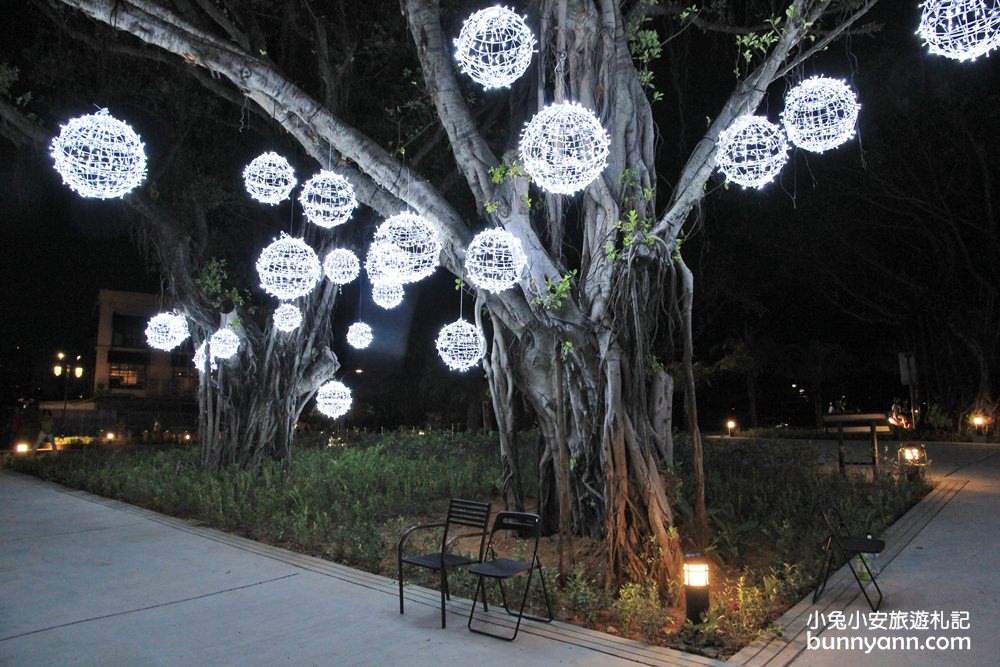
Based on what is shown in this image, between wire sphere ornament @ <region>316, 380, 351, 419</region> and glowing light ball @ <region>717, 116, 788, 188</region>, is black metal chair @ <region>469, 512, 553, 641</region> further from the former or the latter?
wire sphere ornament @ <region>316, 380, 351, 419</region>

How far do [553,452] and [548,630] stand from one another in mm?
2325

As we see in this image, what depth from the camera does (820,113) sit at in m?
5.36

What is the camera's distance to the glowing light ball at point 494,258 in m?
5.76

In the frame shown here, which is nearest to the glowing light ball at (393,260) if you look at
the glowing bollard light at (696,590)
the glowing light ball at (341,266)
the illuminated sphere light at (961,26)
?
the glowing light ball at (341,266)

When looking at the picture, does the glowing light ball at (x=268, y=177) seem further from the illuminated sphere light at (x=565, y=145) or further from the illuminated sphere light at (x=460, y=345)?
the illuminated sphere light at (x=565, y=145)

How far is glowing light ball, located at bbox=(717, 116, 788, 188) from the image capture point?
17.0 feet

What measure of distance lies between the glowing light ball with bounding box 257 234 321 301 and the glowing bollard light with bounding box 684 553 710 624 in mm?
5801

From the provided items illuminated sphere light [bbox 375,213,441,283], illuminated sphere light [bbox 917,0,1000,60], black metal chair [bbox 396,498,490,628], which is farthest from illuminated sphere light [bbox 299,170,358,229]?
illuminated sphere light [bbox 917,0,1000,60]

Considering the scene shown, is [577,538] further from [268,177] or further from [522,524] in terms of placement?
[268,177]

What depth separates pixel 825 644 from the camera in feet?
13.6

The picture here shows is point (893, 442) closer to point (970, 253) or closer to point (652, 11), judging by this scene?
point (970, 253)

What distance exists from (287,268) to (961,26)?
6859 mm

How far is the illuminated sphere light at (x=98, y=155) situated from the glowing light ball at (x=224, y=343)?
5.02 m

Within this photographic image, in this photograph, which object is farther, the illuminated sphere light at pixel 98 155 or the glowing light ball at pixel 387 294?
the glowing light ball at pixel 387 294
